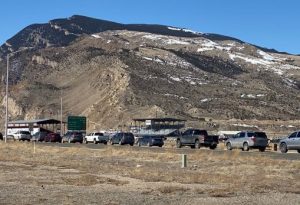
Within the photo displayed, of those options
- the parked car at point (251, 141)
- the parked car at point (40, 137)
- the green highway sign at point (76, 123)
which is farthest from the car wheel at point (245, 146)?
the green highway sign at point (76, 123)

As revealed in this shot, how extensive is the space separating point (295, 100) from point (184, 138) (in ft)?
301

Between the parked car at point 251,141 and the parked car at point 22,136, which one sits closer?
the parked car at point 251,141

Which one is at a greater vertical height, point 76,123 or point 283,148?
point 76,123

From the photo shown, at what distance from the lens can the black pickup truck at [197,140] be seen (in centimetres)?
5456

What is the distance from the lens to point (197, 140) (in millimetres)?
55250

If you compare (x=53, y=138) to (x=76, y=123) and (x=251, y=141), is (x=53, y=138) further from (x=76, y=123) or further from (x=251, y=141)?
(x=251, y=141)

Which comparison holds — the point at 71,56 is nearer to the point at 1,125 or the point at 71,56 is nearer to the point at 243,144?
the point at 1,125

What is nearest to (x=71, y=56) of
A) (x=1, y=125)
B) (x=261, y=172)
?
(x=1, y=125)

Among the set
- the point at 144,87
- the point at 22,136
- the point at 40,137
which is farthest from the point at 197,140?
the point at 144,87

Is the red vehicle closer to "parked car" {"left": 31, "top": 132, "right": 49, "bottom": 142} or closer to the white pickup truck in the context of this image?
"parked car" {"left": 31, "top": 132, "right": 49, "bottom": 142}

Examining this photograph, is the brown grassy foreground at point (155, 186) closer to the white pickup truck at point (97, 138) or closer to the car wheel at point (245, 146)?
the car wheel at point (245, 146)

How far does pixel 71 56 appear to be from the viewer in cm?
17575

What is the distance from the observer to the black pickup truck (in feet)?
179

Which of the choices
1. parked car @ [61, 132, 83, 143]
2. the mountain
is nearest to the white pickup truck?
parked car @ [61, 132, 83, 143]
